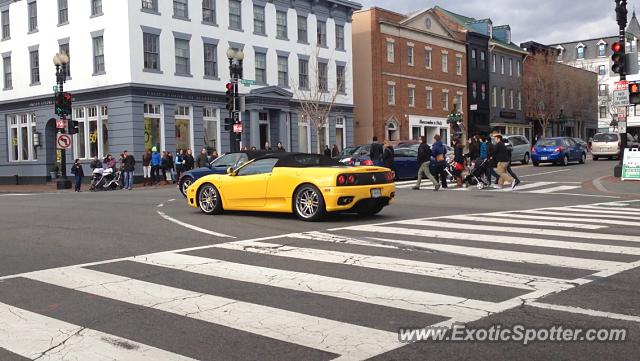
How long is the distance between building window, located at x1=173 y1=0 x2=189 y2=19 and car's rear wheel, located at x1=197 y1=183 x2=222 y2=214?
22477 mm

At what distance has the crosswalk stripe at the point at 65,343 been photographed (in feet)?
14.8

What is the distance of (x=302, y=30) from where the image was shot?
41438mm

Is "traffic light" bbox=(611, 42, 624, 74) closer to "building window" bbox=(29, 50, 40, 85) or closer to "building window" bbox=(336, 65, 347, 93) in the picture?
"building window" bbox=(336, 65, 347, 93)

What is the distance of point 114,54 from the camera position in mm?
32062

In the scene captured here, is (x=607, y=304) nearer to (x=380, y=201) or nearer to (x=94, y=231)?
(x=380, y=201)

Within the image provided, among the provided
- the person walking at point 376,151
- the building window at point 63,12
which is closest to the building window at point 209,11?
the building window at point 63,12

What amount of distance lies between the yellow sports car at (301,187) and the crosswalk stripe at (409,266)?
8.78 feet

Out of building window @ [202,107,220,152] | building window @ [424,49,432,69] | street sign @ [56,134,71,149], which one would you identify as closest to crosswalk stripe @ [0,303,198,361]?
street sign @ [56,134,71,149]

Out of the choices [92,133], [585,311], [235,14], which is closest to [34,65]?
[92,133]

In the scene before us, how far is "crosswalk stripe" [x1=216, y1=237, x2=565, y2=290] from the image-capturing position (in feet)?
21.2

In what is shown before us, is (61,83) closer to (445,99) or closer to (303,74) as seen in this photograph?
(303,74)

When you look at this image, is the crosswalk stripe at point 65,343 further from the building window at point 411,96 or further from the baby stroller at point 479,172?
the building window at point 411,96

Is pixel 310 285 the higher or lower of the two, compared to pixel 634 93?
lower

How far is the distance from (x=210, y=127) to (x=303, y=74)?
26.5 ft
